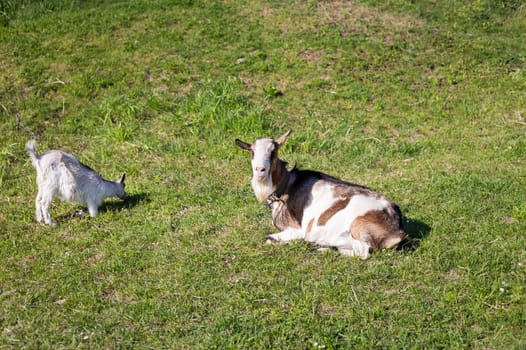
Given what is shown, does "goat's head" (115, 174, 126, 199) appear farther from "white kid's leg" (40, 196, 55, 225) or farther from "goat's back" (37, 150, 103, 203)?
"white kid's leg" (40, 196, 55, 225)

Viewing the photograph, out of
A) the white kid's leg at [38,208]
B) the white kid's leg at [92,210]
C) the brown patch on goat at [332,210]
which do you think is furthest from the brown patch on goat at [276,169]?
the white kid's leg at [38,208]

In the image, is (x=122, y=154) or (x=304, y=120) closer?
(x=122, y=154)

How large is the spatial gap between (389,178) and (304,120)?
2449 mm

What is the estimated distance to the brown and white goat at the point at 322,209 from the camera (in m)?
5.96

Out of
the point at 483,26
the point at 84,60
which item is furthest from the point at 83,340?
the point at 483,26

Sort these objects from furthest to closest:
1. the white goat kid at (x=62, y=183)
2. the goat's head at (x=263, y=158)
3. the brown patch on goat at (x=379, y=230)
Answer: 1. the white goat kid at (x=62, y=183)
2. the goat's head at (x=263, y=158)
3. the brown patch on goat at (x=379, y=230)

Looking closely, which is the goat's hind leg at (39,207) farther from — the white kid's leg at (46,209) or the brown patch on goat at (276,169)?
the brown patch on goat at (276,169)

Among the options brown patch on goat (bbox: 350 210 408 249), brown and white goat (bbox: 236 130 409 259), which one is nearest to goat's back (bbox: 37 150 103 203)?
brown and white goat (bbox: 236 130 409 259)

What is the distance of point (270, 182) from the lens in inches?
250

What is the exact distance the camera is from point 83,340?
16.4ft

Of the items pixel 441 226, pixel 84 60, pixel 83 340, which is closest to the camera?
pixel 83 340

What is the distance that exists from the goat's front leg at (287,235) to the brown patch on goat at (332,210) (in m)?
0.30

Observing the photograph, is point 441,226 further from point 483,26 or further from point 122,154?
point 483,26

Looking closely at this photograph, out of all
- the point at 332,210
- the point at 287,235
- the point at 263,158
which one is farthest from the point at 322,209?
the point at 263,158
